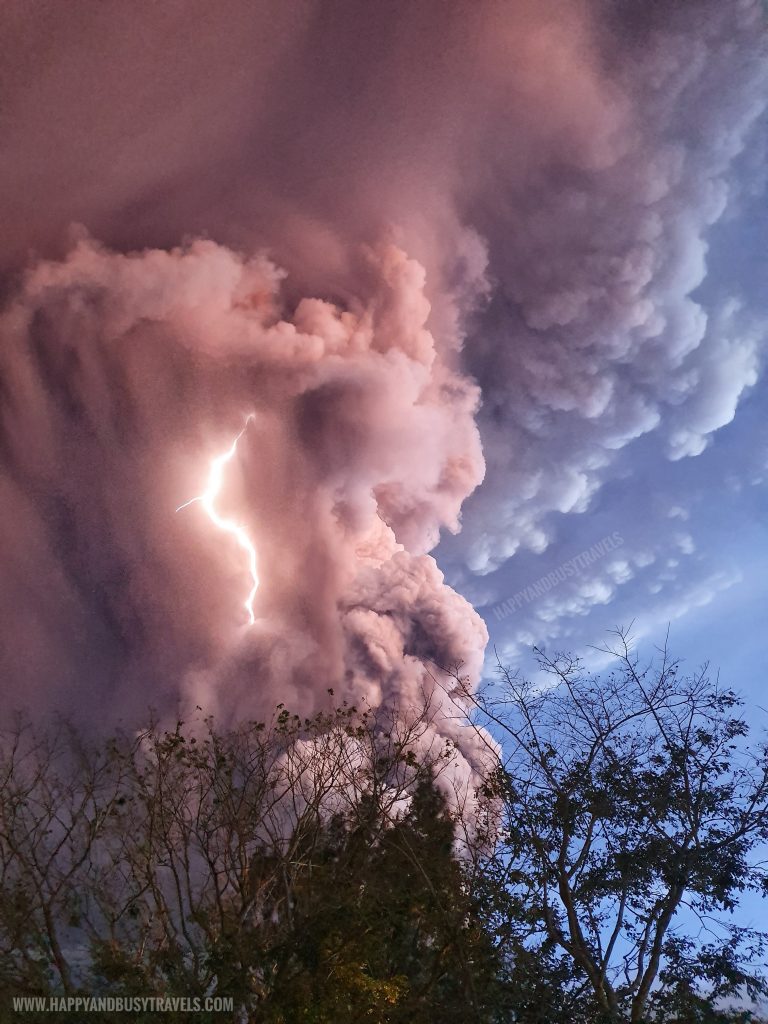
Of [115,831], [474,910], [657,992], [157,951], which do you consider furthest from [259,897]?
[657,992]

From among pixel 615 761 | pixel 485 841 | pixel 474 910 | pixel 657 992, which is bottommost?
pixel 657 992

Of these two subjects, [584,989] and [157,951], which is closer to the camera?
[584,989]

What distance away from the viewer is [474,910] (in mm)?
13016

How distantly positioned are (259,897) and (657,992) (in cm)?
855

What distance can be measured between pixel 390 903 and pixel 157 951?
205 inches

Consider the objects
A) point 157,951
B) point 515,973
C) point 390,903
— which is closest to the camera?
point 515,973

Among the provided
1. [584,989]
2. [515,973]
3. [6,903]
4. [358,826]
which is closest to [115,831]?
[6,903]

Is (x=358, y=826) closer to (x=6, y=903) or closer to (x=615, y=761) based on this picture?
(x=615, y=761)

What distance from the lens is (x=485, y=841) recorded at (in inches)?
560

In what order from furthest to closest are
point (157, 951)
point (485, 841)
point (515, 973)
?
point (485, 841), point (157, 951), point (515, 973)

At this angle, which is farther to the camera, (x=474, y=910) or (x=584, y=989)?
(x=474, y=910)

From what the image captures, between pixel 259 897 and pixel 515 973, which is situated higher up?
pixel 259 897

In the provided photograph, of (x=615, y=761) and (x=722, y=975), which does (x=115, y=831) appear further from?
(x=722, y=975)

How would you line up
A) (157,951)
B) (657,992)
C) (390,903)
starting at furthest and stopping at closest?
(390,903), (157,951), (657,992)
